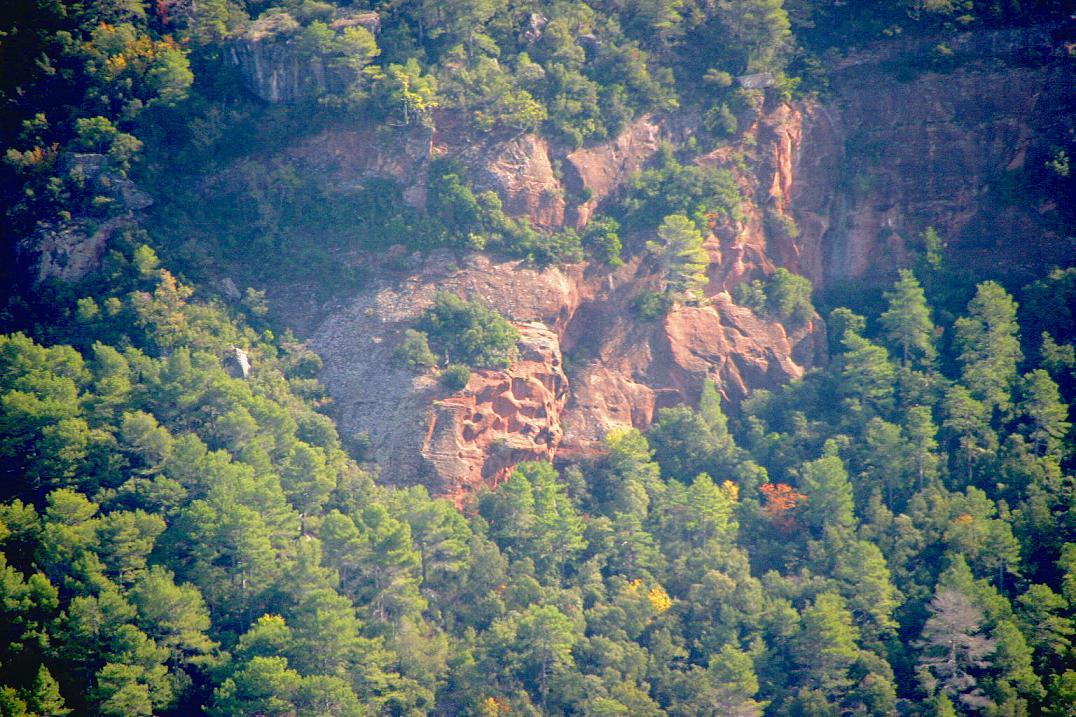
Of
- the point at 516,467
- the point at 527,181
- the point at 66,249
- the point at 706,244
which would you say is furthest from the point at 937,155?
the point at 66,249

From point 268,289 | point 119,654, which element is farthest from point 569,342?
point 119,654

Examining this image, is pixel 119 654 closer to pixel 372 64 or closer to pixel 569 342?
pixel 569 342

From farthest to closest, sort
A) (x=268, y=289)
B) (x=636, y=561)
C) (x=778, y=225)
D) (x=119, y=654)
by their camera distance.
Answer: (x=778, y=225) < (x=268, y=289) < (x=636, y=561) < (x=119, y=654)

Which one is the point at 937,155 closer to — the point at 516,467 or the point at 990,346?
the point at 990,346

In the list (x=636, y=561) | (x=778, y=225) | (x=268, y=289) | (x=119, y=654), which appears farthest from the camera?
(x=778, y=225)

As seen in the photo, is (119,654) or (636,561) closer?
(119,654)

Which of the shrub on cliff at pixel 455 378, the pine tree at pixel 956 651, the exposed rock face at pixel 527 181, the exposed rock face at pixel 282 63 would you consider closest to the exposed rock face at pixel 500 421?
the shrub on cliff at pixel 455 378
